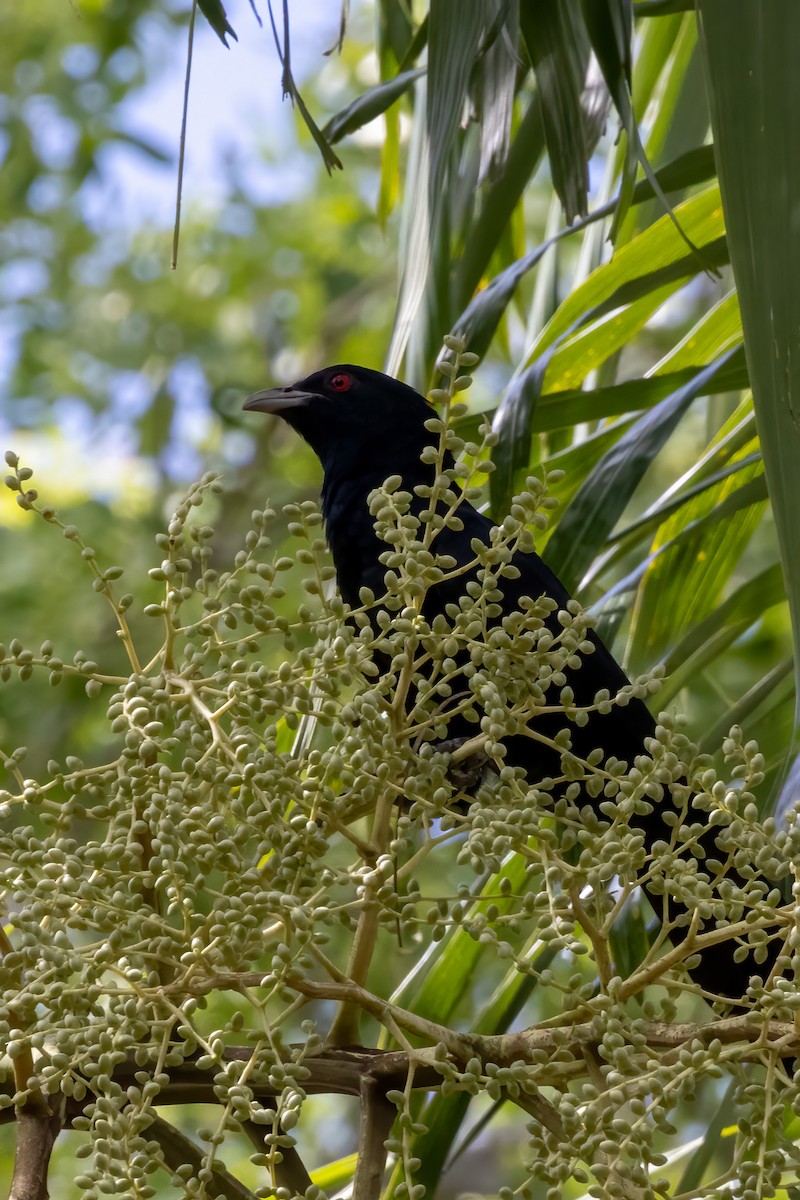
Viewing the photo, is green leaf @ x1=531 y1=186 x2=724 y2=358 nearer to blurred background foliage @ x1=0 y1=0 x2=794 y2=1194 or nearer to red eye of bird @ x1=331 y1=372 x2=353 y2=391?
blurred background foliage @ x1=0 y1=0 x2=794 y2=1194

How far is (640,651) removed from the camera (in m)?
1.78

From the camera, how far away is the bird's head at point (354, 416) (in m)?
2.32

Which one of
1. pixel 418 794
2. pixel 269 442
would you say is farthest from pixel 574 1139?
pixel 269 442

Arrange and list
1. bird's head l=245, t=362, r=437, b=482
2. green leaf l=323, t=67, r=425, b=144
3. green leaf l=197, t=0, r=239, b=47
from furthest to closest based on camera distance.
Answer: bird's head l=245, t=362, r=437, b=482 < green leaf l=323, t=67, r=425, b=144 < green leaf l=197, t=0, r=239, b=47

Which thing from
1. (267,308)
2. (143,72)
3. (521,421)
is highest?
(143,72)

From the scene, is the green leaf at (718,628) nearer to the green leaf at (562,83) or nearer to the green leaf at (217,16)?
the green leaf at (562,83)

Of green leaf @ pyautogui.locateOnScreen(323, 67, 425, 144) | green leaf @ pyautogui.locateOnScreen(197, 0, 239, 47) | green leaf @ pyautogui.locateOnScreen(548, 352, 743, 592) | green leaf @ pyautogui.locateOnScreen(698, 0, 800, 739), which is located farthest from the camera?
green leaf @ pyautogui.locateOnScreen(323, 67, 425, 144)

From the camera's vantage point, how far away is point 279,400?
243 cm

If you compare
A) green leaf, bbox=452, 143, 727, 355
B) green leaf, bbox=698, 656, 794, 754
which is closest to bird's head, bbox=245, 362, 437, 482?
green leaf, bbox=452, 143, 727, 355

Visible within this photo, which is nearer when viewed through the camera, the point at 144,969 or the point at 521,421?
the point at 144,969

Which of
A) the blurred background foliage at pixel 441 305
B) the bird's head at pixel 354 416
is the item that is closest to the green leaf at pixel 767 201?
the blurred background foliage at pixel 441 305

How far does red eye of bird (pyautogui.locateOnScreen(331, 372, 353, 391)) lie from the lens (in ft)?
7.91

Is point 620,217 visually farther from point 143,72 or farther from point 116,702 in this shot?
point 143,72

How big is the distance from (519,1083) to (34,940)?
0.34 m
